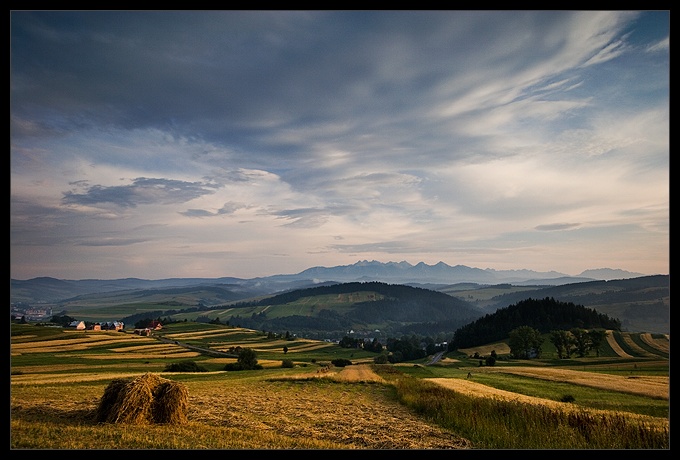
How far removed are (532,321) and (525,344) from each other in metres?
42.2

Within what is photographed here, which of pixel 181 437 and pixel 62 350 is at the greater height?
pixel 181 437

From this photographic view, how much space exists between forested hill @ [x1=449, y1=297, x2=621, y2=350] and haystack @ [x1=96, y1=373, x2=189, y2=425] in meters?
107

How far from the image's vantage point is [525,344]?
75125 millimetres

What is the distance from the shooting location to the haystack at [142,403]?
10992 millimetres

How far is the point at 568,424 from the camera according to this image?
11.0 metres

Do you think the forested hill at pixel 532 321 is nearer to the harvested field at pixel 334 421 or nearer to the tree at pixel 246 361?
the tree at pixel 246 361

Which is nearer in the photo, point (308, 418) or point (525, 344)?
point (308, 418)

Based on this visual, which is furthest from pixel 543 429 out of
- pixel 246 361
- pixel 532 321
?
pixel 532 321

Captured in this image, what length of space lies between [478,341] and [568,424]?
10513 centimetres

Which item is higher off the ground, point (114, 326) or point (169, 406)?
point (169, 406)

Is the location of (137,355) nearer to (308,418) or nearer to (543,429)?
(308,418)

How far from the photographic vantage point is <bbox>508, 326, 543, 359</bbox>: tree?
246 ft
